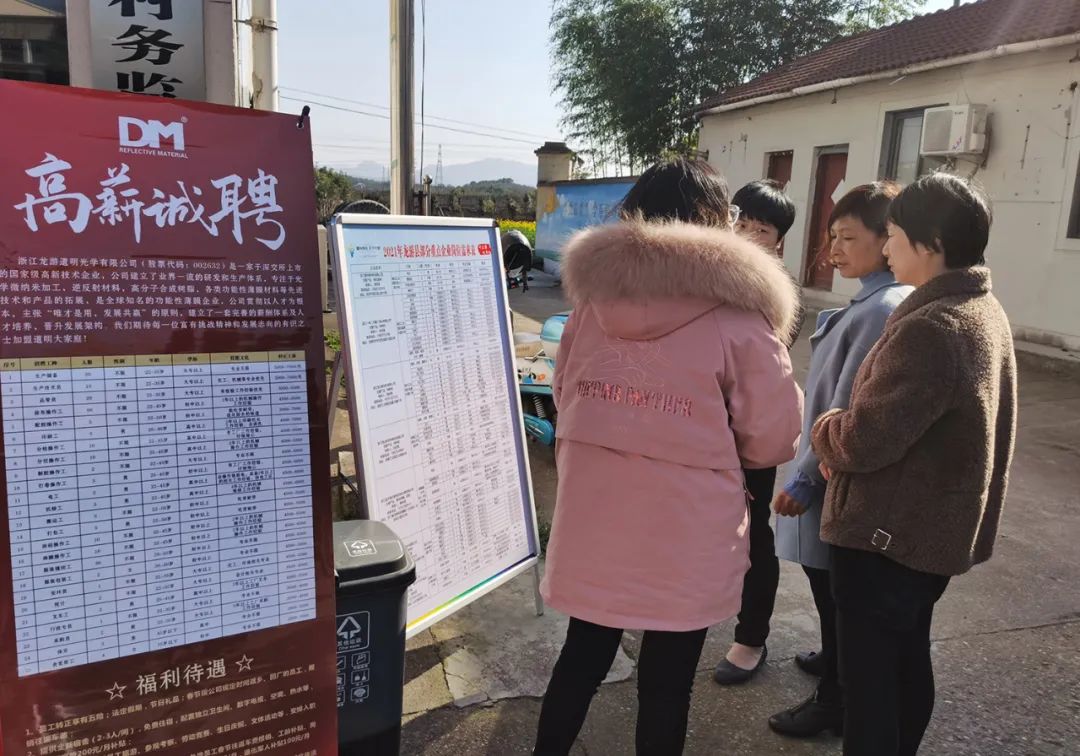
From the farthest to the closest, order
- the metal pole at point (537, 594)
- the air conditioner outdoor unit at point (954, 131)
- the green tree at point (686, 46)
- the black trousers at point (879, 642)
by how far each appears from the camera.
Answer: the green tree at point (686, 46) → the air conditioner outdoor unit at point (954, 131) → the metal pole at point (537, 594) → the black trousers at point (879, 642)

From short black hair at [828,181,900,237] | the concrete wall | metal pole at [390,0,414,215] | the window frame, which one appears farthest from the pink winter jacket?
the window frame

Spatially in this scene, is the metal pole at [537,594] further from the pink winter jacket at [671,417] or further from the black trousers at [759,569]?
the pink winter jacket at [671,417]

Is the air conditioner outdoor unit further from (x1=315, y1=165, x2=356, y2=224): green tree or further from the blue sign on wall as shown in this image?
(x1=315, y1=165, x2=356, y2=224): green tree

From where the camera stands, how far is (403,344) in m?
2.40

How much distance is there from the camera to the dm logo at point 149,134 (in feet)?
4.94

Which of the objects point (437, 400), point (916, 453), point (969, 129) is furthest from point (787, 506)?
point (969, 129)

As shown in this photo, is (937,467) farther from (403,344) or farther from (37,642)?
(37,642)

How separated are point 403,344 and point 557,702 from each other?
3.76 feet

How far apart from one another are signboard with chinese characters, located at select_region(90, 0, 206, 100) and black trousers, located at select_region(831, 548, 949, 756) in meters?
3.14

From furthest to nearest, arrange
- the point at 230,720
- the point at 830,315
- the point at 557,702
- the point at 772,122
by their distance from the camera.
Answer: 1. the point at 772,122
2. the point at 830,315
3. the point at 557,702
4. the point at 230,720

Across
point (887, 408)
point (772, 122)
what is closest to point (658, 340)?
point (887, 408)

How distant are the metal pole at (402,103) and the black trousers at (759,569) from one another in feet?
9.62

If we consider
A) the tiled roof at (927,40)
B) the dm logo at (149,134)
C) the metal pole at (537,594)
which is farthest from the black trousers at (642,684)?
the tiled roof at (927,40)

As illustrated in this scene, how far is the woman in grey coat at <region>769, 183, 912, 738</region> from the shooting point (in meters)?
2.14
